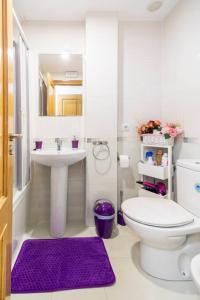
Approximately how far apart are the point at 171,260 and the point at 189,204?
41cm

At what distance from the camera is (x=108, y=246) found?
1.85m

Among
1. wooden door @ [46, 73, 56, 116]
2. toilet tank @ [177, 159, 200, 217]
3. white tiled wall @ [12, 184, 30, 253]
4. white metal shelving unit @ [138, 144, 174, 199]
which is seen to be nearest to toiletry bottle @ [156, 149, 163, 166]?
white metal shelving unit @ [138, 144, 174, 199]

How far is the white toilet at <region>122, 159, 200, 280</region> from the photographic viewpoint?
1.31 m

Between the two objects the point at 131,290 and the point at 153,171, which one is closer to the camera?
the point at 131,290

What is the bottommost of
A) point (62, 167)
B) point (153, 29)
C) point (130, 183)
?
point (130, 183)

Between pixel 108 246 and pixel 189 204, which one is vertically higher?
pixel 189 204

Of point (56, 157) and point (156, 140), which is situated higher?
point (156, 140)

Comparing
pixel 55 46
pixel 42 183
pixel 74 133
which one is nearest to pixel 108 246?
pixel 42 183

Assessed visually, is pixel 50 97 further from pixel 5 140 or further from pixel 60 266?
pixel 60 266

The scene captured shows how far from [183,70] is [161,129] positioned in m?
0.58

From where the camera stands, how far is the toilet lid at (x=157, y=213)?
51.9 inches

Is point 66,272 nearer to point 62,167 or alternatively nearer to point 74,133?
point 62,167

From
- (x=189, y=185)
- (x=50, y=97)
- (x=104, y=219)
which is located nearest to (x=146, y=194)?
(x=104, y=219)

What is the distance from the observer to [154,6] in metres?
2.01
